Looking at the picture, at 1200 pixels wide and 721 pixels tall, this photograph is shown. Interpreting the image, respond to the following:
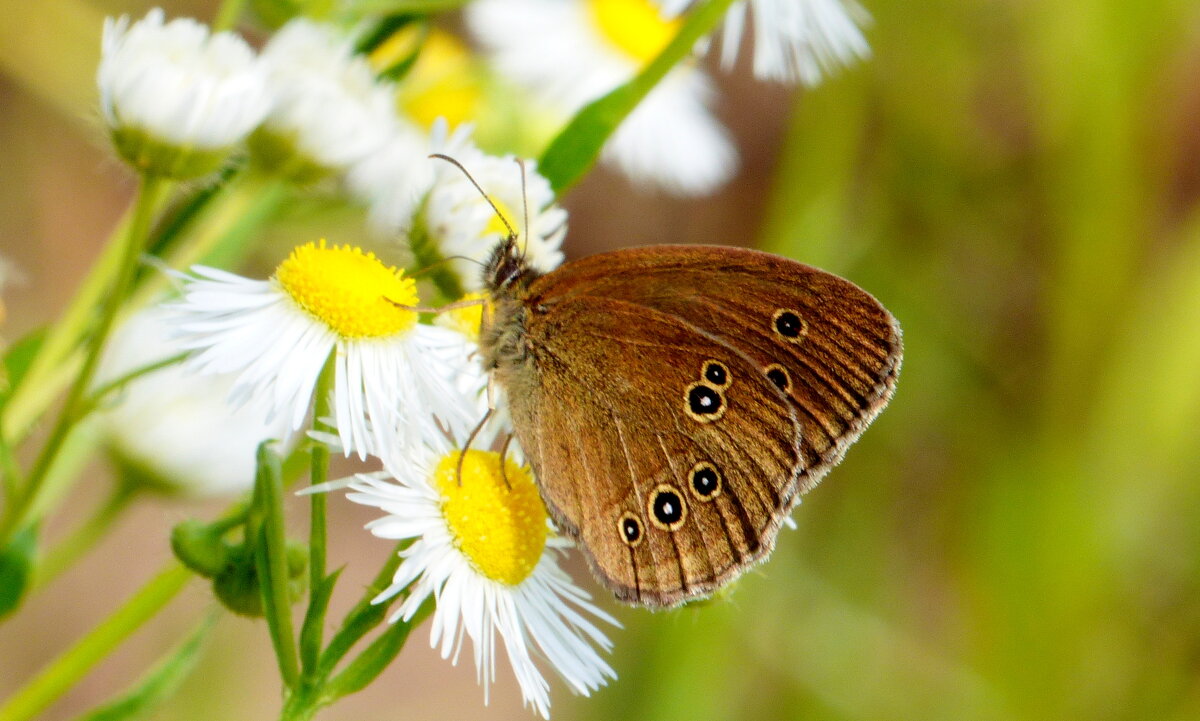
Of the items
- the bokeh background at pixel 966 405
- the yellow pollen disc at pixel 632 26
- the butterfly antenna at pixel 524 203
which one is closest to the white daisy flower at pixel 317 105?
the butterfly antenna at pixel 524 203

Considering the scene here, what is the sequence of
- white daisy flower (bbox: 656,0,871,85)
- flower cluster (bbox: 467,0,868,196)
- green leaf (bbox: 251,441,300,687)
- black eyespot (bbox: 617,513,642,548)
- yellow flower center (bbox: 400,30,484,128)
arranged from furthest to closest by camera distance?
1. flower cluster (bbox: 467,0,868,196)
2. yellow flower center (bbox: 400,30,484,128)
3. white daisy flower (bbox: 656,0,871,85)
4. black eyespot (bbox: 617,513,642,548)
5. green leaf (bbox: 251,441,300,687)

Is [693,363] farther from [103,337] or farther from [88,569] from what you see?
[88,569]

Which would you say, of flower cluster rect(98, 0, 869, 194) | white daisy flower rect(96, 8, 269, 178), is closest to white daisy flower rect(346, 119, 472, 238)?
flower cluster rect(98, 0, 869, 194)

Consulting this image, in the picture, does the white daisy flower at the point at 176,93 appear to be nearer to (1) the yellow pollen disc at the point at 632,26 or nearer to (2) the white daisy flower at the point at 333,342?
(2) the white daisy flower at the point at 333,342

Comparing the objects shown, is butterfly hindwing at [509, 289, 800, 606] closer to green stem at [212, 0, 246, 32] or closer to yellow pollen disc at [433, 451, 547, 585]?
yellow pollen disc at [433, 451, 547, 585]

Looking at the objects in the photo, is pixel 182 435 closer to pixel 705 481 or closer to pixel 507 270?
pixel 507 270

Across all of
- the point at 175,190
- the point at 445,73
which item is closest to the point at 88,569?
the point at 445,73

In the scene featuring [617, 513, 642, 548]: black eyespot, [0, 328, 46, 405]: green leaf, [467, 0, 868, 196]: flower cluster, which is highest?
[467, 0, 868, 196]: flower cluster

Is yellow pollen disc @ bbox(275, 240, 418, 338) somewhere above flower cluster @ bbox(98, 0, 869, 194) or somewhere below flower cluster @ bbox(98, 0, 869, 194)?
below

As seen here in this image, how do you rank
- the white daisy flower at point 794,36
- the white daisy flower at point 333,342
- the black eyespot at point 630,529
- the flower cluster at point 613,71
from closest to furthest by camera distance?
the white daisy flower at point 333,342, the black eyespot at point 630,529, the white daisy flower at point 794,36, the flower cluster at point 613,71
